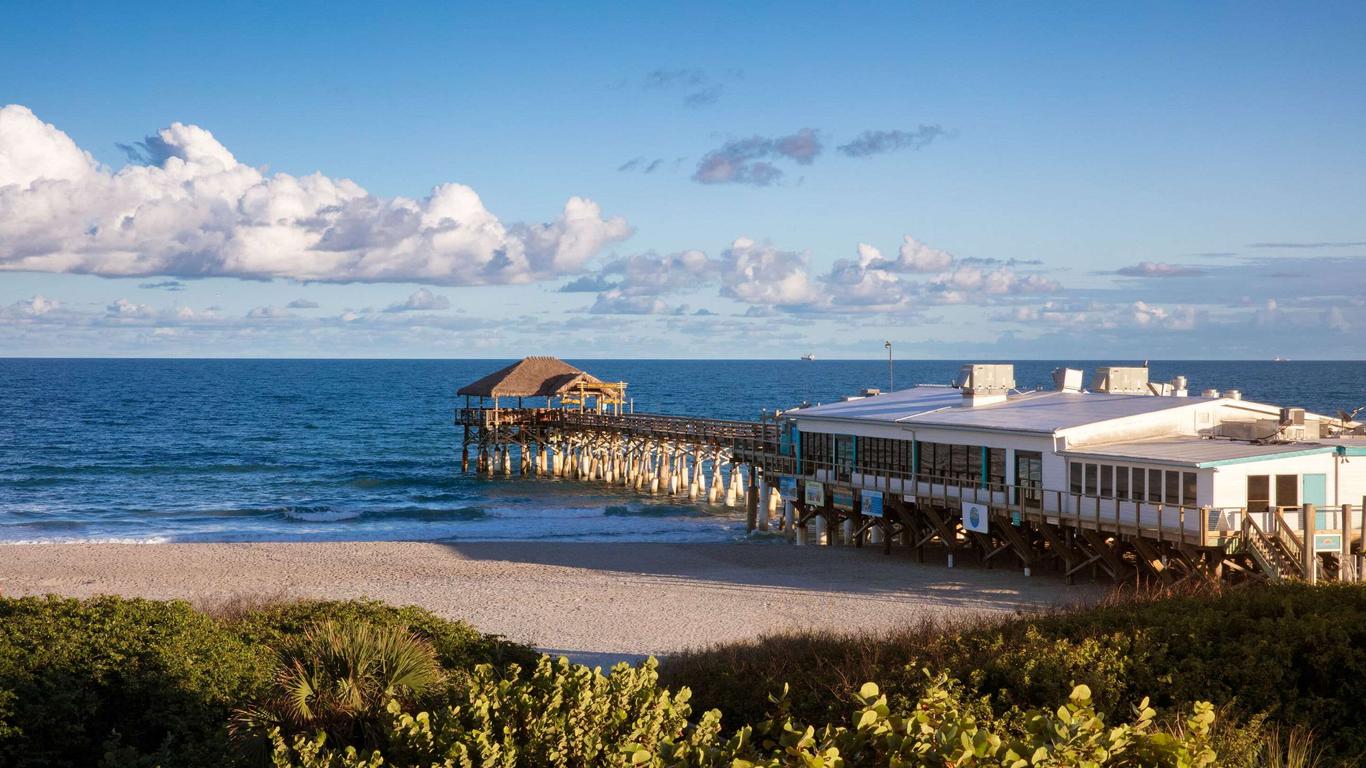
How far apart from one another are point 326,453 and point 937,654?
211 feet

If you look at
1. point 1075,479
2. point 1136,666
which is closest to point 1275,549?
point 1075,479

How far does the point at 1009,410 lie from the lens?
97.0ft

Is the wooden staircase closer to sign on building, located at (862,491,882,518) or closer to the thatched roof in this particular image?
sign on building, located at (862,491,882,518)

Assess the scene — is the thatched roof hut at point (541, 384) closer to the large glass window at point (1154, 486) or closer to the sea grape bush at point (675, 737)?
the large glass window at point (1154, 486)

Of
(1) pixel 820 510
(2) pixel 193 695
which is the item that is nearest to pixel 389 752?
(2) pixel 193 695

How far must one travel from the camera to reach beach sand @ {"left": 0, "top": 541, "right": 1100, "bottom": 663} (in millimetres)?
22891

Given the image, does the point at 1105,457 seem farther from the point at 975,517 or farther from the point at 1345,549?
the point at 1345,549

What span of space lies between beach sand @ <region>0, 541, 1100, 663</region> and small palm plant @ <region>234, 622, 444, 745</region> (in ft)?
29.7

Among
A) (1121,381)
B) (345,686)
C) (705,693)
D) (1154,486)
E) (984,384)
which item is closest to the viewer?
(345,686)

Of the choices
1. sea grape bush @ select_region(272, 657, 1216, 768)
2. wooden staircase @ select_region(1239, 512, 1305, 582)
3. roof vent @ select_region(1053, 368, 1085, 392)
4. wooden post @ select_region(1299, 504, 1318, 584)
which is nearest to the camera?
sea grape bush @ select_region(272, 657, 1216, 768)

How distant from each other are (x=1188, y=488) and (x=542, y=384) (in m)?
38.4

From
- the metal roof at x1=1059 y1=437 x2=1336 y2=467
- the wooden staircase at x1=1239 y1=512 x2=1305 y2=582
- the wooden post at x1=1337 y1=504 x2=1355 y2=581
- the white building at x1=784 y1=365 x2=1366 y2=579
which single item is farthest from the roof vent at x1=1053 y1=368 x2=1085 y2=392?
the wooden post at x1=1337 y1=504 x2=1355 y2=581

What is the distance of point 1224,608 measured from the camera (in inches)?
575

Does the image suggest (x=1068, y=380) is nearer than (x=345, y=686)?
No
